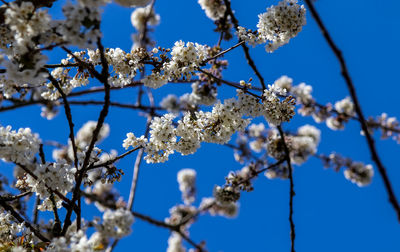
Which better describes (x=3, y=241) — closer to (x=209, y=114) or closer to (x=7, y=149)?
(x=7, y=149)

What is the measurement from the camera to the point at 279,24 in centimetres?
465

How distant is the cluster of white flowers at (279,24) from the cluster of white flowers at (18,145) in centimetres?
279

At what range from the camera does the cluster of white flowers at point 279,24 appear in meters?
4.57

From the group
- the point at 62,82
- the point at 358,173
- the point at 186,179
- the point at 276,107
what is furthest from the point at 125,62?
the point at 186,179

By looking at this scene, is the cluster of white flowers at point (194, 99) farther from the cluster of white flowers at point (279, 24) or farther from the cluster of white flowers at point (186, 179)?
the cluster of white flowers at point (186, 179)

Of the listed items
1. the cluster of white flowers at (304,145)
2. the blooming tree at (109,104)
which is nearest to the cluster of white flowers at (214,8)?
the blooming tree at (109,104)

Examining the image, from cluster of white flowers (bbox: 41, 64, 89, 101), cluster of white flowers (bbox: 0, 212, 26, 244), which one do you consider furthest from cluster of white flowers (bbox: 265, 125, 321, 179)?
cluster of white flowers (bbox: 0, 212, 26, 244)

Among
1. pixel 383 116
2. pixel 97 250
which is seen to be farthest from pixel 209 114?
pixel 383 116

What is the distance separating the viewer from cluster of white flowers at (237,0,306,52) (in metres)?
4.57

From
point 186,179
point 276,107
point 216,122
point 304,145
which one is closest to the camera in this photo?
point 276,107

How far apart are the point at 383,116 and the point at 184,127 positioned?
5.84m

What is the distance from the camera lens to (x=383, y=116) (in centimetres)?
834

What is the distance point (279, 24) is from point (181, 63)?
1.37m

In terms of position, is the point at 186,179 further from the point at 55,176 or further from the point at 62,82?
the point at 55,176
